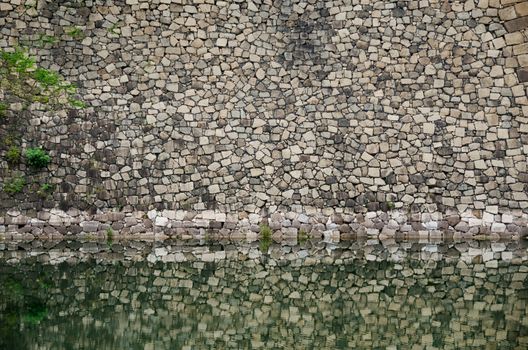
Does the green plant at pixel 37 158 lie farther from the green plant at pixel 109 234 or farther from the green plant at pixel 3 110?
the green plant at pixel 109 234

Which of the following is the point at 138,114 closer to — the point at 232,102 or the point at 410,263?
the point at 232,102

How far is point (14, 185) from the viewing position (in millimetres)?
16922

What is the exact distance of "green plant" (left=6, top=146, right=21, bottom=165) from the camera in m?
17.0

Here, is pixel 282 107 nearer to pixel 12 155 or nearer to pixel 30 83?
pixel 30 83

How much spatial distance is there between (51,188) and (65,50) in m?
2.48

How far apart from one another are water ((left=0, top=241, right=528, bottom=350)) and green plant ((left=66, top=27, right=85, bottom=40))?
3771 millimetres

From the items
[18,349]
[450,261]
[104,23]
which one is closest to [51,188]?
[104,23]

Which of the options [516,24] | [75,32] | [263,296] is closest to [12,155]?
[75,32]

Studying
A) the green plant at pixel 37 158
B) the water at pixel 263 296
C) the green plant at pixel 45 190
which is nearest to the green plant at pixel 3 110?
the green plant at pixel 37 158

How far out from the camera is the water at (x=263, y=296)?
9492 millimetres

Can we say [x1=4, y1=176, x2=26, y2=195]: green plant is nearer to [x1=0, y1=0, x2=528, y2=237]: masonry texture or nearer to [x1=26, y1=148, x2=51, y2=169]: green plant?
[x1=0, y1=0, x2=528, y2=237]: masonry texture

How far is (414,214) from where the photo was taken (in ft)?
55.7

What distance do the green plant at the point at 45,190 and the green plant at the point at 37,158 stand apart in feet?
1.15

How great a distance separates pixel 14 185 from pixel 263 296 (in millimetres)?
6806
